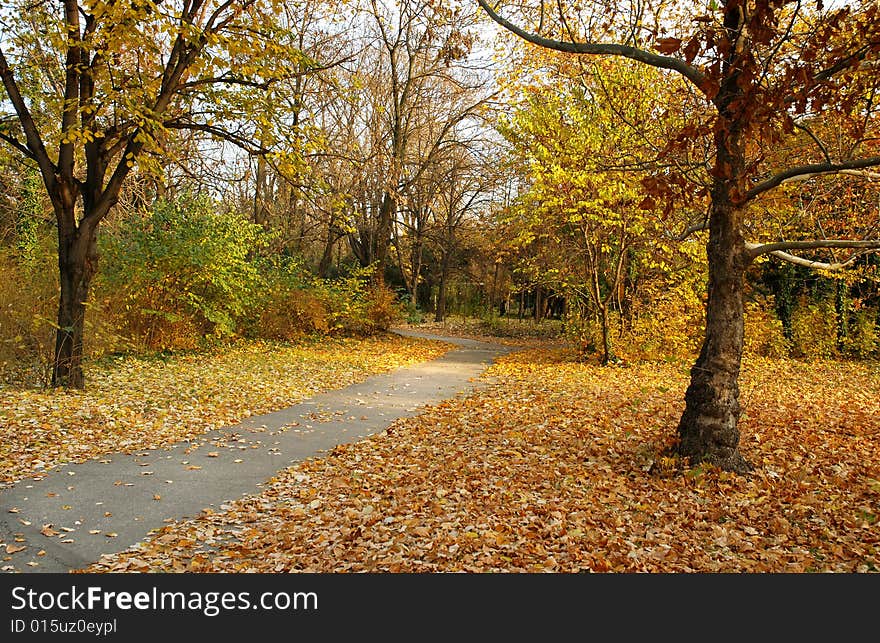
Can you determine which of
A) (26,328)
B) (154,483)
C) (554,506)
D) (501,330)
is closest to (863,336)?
(554,506)

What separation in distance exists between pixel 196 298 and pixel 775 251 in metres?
11.4

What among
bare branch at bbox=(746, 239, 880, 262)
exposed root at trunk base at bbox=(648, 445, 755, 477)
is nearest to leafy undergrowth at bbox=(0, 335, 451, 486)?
exposed root at trunk base at bbox=(648, 445, 755, 477)

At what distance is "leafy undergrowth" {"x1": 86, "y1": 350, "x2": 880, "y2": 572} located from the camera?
13.0 ft

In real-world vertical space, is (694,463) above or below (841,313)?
below

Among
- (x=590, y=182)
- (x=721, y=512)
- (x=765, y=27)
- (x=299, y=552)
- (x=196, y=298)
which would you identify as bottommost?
(x=299, y=552)

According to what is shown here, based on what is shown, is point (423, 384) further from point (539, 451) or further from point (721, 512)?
point (721, 512)

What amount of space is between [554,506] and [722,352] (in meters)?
2.11

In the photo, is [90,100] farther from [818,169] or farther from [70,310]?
[818,169]

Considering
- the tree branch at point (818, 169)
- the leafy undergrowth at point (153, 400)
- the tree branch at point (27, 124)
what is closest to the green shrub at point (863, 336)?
the leafy undergrowth at point (153, 400)

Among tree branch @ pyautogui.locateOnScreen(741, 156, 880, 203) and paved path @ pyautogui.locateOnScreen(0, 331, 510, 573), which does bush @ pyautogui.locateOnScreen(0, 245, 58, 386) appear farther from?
tree branch @ pyautogui.locateOnScreen(741, 156, 880, 203)

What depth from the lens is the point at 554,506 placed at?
16.2 ft

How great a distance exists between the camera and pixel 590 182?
11.8 m

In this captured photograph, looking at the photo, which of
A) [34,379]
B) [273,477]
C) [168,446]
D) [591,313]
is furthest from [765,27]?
[591,313]

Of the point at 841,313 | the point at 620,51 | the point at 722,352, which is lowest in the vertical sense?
the point at 722,352
